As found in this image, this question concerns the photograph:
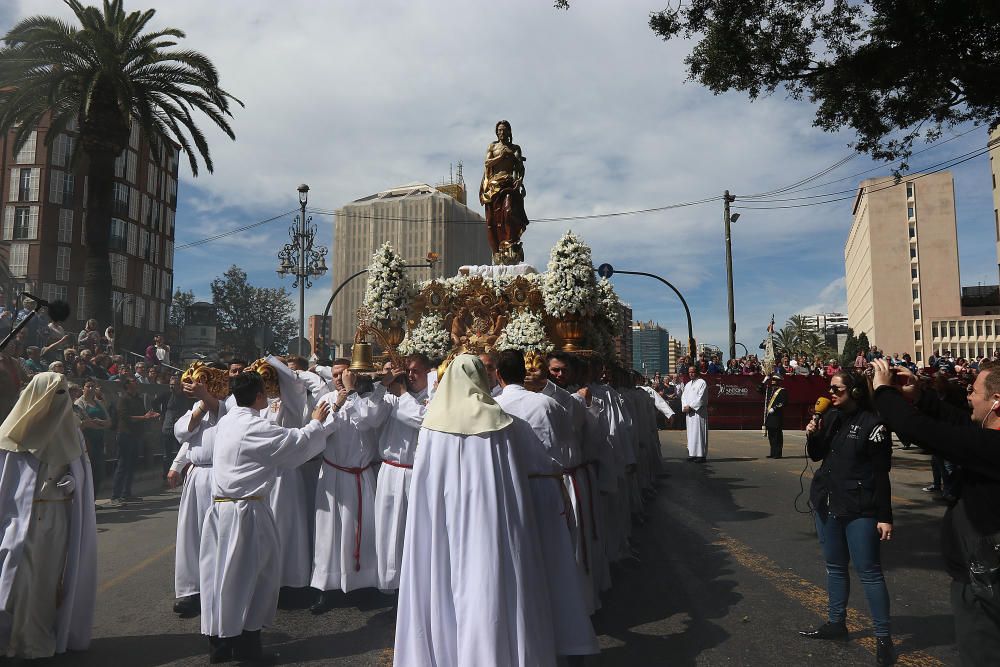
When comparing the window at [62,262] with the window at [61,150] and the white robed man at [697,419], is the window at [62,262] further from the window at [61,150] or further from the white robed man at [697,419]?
the white robed man at [697,419]

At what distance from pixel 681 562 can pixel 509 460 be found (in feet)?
13.1

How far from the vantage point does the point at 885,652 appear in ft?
15.0

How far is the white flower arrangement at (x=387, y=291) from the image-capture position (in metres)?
9.84

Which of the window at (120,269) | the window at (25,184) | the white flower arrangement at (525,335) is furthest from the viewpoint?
the window at (120,269)

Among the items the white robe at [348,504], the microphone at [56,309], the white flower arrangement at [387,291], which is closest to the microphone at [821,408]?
the white robe at [348,504]

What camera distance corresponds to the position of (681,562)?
7250 millimetres

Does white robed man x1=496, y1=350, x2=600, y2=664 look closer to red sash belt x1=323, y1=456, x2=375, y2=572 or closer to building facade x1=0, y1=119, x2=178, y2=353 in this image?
red sash belt x1=323, y1=456, x2=375, y2=572

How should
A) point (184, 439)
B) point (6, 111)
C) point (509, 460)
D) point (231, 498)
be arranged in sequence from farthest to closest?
point (6, 111)
point (184, 439)
point (231, 498)
point (509, 460)

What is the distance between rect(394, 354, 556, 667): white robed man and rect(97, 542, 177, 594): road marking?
13.0ft

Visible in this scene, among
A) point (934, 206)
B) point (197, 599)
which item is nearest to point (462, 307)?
point (197, 599)

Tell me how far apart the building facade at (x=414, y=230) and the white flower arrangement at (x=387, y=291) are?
5650 cm

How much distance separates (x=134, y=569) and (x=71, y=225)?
159 feet

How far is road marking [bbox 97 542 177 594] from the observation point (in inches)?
257

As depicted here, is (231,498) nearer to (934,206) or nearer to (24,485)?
(24,485)
